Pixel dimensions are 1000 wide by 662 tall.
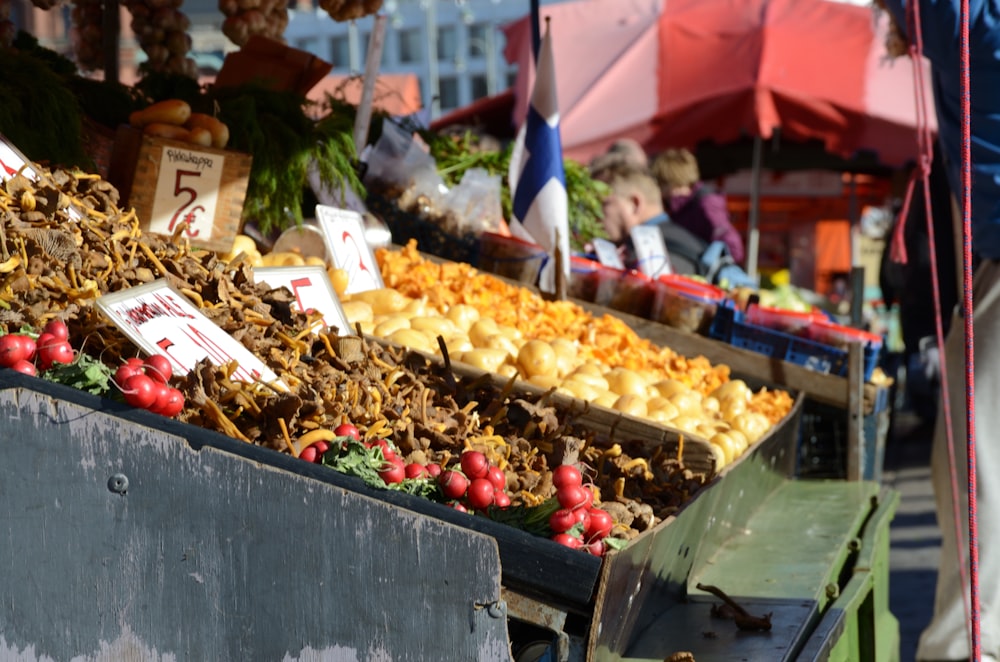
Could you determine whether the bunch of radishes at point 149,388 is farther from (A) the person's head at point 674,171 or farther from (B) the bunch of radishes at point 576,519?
(A) the person's head at point 674,171

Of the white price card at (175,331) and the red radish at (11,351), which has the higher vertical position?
the red radish at (11,351)

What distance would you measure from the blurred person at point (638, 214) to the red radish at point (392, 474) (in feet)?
14.9

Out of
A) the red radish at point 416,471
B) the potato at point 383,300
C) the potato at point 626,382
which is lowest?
the potato at point 626,382

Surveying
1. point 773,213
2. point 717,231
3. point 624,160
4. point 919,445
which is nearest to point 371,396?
point 624,160

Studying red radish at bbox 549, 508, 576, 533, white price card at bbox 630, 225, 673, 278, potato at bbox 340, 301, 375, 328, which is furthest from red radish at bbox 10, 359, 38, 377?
white price card at bbox 630, 225, 673, 278

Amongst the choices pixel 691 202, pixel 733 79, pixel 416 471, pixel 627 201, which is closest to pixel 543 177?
pixel 627 201

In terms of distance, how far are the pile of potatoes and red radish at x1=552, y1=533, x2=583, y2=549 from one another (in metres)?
1.10

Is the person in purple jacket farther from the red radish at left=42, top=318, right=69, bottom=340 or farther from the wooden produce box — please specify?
the red radish at left=42, top=318, right=69, bottom=340

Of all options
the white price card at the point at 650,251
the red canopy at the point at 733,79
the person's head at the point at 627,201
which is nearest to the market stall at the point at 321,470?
the white price card at the point at 650,251

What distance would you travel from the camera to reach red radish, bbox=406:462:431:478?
205cm

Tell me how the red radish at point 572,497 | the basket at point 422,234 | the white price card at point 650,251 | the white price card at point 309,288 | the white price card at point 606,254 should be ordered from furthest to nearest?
1. the white price card at point 650,251
2. the white price card at point 606,254
3. the basket at point 422,234
4. the white price card at point 309,288
5. the red radish at point 572,497

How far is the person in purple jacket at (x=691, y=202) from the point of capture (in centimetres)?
751

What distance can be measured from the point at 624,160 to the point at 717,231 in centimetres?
101

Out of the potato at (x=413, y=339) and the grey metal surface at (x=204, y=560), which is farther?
the potato at (x=413, y=339)
